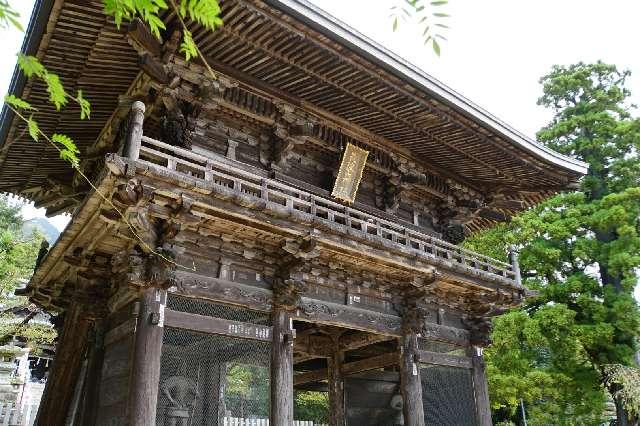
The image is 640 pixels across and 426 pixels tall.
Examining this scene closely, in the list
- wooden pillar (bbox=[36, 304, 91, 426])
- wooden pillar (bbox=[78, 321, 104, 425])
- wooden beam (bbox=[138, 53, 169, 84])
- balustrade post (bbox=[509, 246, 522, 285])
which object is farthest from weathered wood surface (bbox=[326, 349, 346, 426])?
wooden beam (bbox=[138, 53, 169, 84])

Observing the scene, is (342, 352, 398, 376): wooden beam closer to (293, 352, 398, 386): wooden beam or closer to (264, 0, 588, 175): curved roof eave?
(293, 352, 398, 386): wooden beam

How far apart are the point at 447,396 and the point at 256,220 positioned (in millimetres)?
6786

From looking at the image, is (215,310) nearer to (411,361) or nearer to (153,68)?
(153,68)

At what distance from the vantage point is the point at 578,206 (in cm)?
1775

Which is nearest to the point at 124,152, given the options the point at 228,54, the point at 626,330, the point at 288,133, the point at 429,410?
the point at 228,54

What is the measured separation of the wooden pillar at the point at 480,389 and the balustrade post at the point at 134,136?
9431 mm

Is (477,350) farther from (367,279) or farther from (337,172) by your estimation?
(337,172)

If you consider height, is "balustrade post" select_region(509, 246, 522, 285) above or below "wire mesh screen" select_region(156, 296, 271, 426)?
above

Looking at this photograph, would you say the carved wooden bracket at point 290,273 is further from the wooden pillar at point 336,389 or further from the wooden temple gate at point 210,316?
the wooden pillar at point 336,389

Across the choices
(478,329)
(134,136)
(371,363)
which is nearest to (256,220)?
(134,136)

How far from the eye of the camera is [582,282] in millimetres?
17156

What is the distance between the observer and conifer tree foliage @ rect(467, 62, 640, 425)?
624 inches

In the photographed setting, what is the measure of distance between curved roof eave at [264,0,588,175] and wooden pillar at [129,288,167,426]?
5037mm

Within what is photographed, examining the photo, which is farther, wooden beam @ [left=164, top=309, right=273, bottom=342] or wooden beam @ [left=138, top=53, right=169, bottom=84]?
wooden beam @ [left=138, top=53, right=169, bottom=84]
